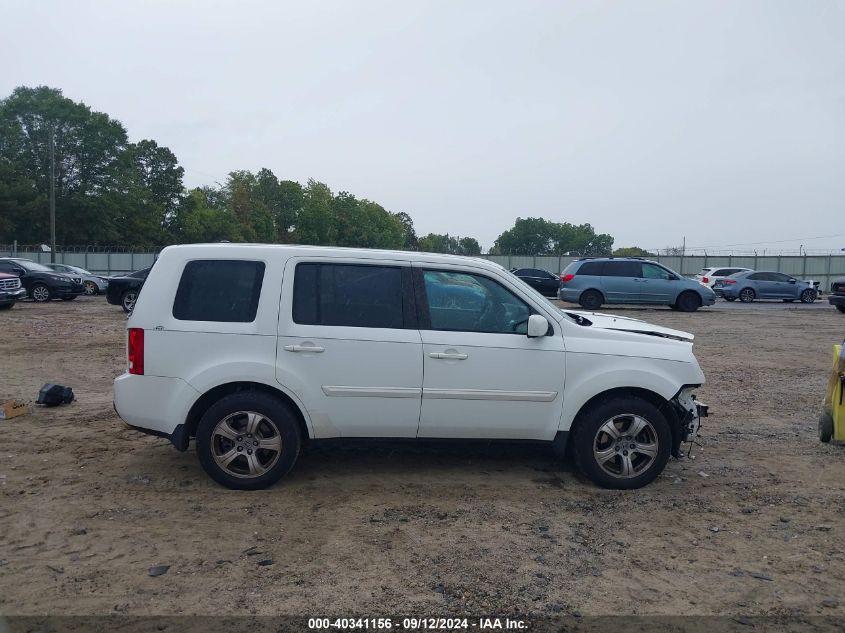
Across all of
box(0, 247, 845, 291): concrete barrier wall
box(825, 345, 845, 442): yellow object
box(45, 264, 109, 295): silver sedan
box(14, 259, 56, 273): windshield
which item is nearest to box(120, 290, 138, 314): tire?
box(14, 259, 56, 273): windshield

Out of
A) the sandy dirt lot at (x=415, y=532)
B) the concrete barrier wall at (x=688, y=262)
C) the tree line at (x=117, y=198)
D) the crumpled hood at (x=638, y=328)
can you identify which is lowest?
the sandy dirt lot at (x=415, y=532)

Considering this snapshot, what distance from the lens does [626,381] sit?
571cm

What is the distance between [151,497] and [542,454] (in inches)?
128

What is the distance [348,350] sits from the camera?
5602 mm

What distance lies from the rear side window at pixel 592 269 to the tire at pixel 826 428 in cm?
1888

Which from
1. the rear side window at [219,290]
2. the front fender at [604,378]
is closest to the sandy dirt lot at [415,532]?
the front fender at [604,378]

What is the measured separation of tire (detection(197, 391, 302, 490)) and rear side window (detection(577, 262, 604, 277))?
21.4m

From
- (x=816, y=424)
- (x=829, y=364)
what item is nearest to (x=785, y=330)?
(x=829, y=364)

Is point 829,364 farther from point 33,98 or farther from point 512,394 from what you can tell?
point 33,98

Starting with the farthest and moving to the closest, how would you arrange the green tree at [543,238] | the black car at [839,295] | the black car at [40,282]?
the green tree at [543,238], the black car at [40,282], the black car at [839,295]

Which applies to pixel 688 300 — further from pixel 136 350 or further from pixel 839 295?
pixel 136 350

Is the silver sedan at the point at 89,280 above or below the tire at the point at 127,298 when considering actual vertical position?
above

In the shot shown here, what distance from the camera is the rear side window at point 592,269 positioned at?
25.9 m

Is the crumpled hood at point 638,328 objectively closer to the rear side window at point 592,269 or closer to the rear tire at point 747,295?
the rear side window at point 592,269
